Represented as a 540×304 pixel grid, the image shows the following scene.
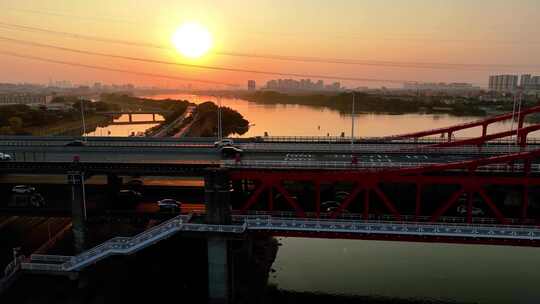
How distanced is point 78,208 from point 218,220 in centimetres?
1051

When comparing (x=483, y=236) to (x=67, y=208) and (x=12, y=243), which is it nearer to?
(x=67, y=208)

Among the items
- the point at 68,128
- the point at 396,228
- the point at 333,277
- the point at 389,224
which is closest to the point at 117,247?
the point at 333,277

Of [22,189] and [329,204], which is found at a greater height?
[22,189]

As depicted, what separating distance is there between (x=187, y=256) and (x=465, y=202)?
2242cm

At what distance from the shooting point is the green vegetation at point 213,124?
121 m

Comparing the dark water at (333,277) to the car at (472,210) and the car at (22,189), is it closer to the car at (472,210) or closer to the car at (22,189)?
the car at (472,210)

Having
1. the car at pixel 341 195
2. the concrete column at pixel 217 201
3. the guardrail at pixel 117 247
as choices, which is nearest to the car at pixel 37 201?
the guardrail at pixel 117 247

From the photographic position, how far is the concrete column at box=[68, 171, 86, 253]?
2928 centimetres

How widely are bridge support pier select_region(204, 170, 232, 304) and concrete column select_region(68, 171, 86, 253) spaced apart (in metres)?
9.39

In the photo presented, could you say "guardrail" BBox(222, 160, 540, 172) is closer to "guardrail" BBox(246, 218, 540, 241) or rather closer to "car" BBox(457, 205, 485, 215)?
"car" BBox(457, 205, 485, 215)

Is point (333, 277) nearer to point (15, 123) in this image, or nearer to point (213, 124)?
point (213, 124)

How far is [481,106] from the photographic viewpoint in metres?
190

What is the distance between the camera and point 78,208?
29453 millimetres

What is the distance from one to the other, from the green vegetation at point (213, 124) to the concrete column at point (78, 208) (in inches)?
3297
